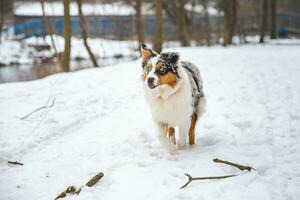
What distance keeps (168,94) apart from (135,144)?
1426mm

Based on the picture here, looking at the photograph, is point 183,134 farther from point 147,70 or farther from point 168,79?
point 147,70

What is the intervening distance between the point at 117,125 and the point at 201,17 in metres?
45.0

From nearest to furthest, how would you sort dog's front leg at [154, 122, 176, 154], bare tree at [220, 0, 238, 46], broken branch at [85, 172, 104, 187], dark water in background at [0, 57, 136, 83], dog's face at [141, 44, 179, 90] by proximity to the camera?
broken branch at [85, 172, 104, 187] < dog's face at [141, 44, 179, 90] < dog's front leg at [154, 122, 176, 154] < dark water in background at [0, 57, 136, 83] < bare tree at [220, 0, 238, 46]

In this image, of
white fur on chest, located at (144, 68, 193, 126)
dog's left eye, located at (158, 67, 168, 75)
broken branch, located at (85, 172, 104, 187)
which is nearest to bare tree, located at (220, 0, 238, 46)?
white fur on chest, located at (144, 68, 193, 126)

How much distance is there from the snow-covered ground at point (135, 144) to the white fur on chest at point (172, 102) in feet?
2.00

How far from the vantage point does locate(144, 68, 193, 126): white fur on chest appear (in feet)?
17.8

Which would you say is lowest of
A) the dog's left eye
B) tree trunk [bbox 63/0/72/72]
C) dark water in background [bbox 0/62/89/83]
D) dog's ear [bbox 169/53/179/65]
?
dark water in background [bbox 0/62/89/83]

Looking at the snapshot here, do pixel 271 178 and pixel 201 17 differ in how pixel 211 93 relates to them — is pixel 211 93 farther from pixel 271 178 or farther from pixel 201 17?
pixel 201 17

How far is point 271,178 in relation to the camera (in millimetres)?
4594

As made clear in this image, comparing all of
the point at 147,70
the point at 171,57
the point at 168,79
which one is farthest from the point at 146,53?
the point at 168,79

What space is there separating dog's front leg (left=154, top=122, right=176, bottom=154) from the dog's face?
2.45ft

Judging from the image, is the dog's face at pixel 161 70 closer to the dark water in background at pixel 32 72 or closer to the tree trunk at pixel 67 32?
the tree trunk at pixel 67 32

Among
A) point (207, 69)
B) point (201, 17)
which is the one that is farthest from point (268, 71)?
point (201, 17)

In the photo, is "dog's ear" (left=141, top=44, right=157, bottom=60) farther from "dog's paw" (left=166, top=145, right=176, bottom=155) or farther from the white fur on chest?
"dog's paw" (left=166, top=145, right=176, bottom=155)
